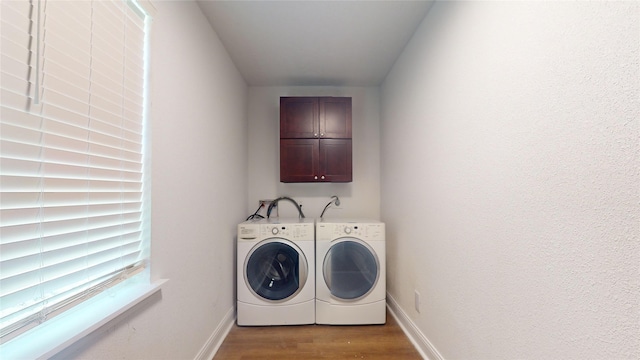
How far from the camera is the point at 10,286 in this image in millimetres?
615

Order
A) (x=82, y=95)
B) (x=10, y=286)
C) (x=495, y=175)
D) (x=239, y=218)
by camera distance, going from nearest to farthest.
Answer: (x=10, y=286) < (x=82, y=95) < (x=495, y=175) < (x=239, y=218)

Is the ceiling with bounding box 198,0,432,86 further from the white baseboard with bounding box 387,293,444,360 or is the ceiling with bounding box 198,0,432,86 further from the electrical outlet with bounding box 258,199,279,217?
the white baseboard with bounding box 387,293,444,360

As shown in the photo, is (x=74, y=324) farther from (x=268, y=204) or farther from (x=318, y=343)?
(x=268, y=204)

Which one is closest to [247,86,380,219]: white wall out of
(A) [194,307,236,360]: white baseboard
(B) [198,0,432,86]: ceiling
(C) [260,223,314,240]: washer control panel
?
(B) [198,0,432,86]: ceiling

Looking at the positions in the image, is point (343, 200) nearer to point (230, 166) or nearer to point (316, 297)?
point (316, 297)

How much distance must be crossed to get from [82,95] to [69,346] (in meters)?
0.76

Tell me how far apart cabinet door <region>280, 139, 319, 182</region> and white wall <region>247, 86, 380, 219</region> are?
32 centimetres

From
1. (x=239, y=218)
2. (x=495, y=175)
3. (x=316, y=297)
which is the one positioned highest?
(x=495, y=175)

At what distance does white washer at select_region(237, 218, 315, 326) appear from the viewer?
215cm

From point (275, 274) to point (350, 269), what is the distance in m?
0.67

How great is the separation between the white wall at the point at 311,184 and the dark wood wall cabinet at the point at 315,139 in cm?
33

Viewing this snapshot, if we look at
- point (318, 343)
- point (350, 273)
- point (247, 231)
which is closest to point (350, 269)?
point (350, 273)

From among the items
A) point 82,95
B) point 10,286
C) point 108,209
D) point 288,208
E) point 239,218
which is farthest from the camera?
point 288,208

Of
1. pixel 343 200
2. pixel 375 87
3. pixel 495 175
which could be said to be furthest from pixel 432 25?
pixel 343 200
